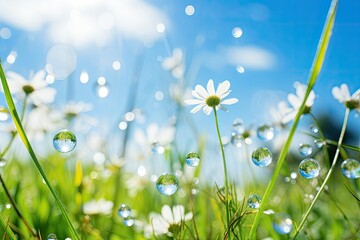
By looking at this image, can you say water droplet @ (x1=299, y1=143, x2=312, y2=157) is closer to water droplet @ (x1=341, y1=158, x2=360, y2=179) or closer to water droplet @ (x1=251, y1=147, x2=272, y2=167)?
water droplet @ (x1=341, y1=158, x2=360, y2=179)

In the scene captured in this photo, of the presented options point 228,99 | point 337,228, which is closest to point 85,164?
point 337,228

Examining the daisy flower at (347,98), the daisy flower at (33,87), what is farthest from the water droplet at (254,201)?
the daisy flower at (33,87)

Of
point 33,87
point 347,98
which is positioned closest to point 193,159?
point 347,98

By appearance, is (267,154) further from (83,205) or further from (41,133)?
(41,133)

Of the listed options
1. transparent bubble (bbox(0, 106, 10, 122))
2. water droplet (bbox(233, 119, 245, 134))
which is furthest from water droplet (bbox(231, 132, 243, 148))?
transparent bubble (bbox(0, 106, 10, 122))

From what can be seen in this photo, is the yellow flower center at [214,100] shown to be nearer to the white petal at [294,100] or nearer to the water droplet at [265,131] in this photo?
the water droplet at [265,131]

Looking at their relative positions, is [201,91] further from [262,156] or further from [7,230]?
[7,230]
